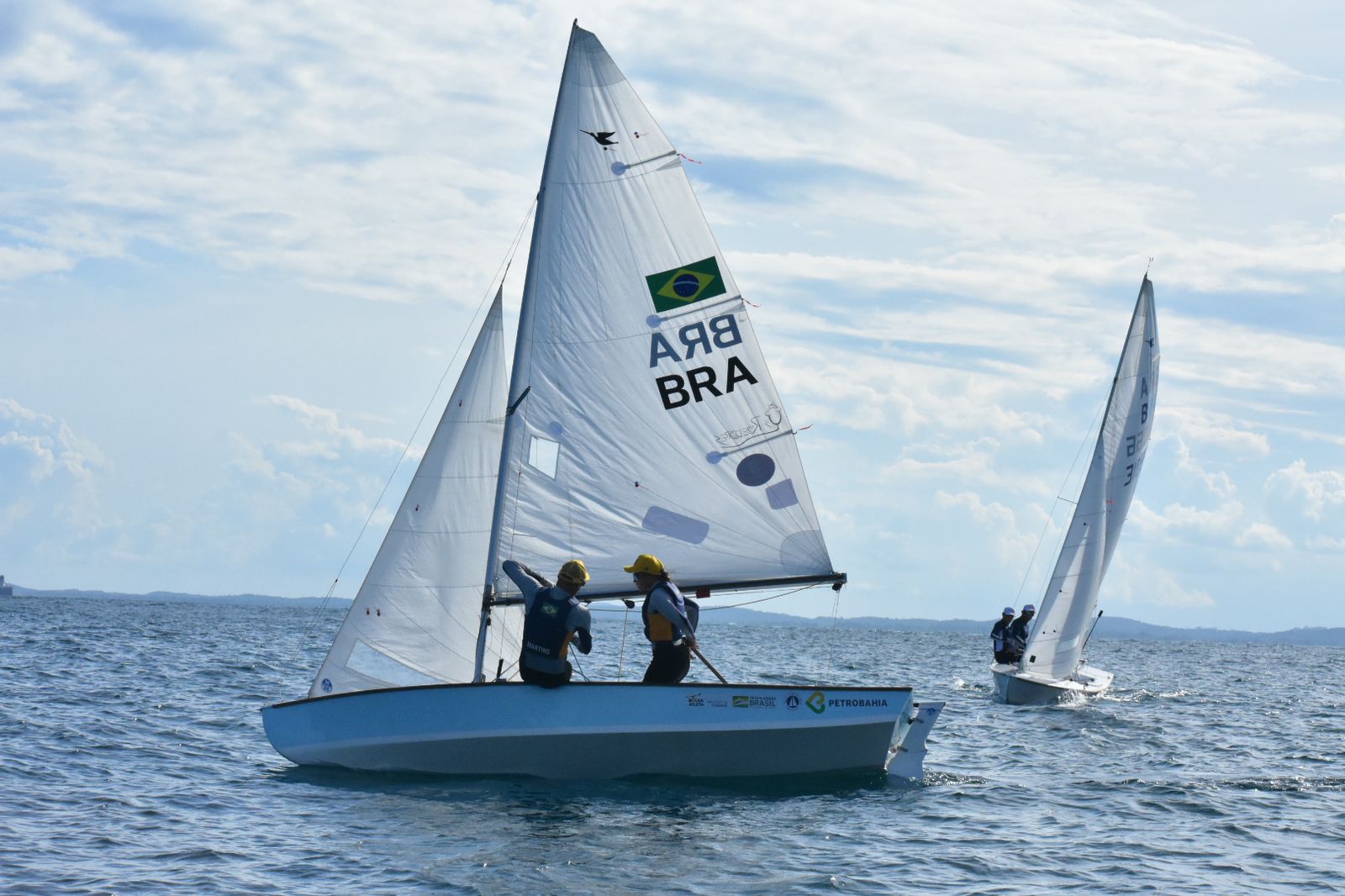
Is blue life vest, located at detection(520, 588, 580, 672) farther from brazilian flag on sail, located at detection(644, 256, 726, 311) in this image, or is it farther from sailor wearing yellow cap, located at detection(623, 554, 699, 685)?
brazilian flag on sail, located at detection(644, 256, 726, 311)

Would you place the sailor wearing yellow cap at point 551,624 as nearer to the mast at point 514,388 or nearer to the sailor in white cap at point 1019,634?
the mast at point 514,388

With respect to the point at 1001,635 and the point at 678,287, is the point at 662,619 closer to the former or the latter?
the point at 678,287

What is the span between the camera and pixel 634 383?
583 inches

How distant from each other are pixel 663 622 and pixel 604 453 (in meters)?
1.93

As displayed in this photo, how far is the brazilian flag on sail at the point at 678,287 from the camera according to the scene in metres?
14.8

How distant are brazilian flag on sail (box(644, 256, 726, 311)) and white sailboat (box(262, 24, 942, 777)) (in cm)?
2

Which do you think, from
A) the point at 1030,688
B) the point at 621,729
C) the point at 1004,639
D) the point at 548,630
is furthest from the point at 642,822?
the point at 1004,639

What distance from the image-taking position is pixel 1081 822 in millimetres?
14133

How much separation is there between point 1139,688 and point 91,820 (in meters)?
31.9

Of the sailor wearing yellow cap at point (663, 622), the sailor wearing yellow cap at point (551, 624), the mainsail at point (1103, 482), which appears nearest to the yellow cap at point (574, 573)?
the sailor wearing yellow cap at point (551, 624)

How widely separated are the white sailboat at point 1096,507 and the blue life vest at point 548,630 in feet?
59.7

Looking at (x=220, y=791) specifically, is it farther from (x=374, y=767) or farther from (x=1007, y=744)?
(x=1007, y=744)

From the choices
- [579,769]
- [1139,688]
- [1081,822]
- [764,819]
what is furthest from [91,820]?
[1139,688]

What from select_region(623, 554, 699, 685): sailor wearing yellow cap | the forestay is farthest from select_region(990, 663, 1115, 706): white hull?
select_region(623, 554, 699, 685): sailor wearing yellow cap
